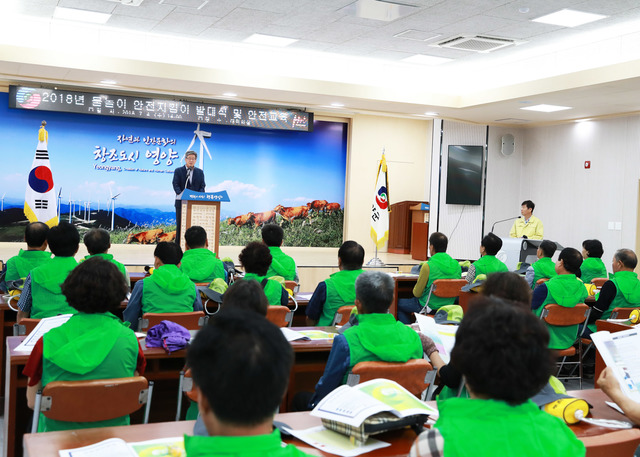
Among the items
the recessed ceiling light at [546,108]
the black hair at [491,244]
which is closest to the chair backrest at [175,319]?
the black hair at [491,244]

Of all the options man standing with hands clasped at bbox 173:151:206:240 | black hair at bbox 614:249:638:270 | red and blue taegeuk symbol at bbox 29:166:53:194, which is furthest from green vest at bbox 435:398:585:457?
man standing with hands clasped at bbox 173:151:206:240

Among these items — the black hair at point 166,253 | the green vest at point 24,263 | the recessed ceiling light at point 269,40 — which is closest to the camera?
the black hair at point 166,253

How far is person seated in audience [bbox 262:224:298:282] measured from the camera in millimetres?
5500

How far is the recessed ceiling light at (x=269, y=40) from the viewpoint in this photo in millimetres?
9641

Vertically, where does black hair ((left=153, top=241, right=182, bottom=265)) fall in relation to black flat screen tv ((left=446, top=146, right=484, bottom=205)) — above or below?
below

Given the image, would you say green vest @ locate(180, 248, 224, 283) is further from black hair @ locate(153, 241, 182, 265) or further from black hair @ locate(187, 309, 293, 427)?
black hair @ locate(187, 309, 293, 427)

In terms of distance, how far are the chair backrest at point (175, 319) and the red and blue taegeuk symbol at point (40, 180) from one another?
4644 millimetres

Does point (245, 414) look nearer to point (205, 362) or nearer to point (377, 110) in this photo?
point (205, 362)

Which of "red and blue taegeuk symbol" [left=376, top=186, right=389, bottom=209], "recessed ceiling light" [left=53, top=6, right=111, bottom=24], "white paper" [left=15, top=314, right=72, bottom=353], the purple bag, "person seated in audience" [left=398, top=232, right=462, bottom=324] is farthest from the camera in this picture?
"red and blue taegeuk symbol" [left=376, top=186, right=389, bottom=209]

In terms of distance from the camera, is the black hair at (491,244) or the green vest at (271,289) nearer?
the green vest at (271,289)

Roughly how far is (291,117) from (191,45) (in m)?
2.48

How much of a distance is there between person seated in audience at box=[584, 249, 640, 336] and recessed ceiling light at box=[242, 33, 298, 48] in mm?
5953

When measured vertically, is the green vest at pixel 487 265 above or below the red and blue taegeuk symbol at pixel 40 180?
below

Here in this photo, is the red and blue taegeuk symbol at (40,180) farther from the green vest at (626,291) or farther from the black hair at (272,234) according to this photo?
the green vest at (626,291)
